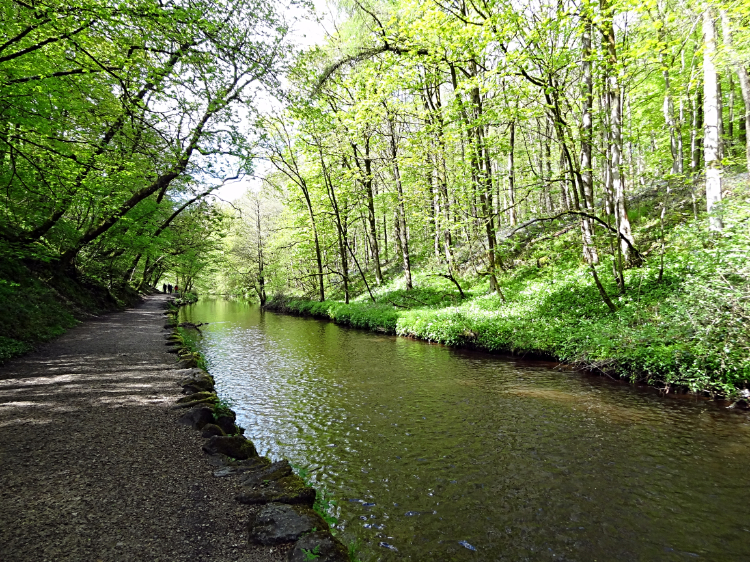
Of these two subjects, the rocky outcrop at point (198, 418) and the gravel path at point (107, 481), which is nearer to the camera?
the gravel path at point (107, 481)

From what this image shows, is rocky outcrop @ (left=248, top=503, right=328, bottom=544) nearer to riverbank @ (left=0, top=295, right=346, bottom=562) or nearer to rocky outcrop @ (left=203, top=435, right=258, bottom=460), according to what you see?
riverbank @ (left=0, top=295, right=346, bottom=562)

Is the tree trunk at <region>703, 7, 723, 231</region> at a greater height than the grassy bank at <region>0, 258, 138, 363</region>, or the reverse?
the tree trunk at <region>703, 7, 723, 231</region>

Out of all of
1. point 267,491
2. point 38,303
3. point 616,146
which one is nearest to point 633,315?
point 616,146

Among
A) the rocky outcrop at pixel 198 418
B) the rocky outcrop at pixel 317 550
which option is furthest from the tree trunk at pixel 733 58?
the rocky outcrop at pixel 198 418

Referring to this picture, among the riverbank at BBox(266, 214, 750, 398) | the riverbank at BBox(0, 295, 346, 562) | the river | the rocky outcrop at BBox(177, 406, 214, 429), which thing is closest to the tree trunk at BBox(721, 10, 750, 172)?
the riverbank at BBox(266, 214, 750, 398)

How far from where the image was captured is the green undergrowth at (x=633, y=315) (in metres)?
6.13

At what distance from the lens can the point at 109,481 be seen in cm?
338

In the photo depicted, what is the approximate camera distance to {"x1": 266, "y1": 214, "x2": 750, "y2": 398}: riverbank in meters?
6.12

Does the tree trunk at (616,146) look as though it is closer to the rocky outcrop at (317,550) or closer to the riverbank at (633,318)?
the riverbank at (633,318)

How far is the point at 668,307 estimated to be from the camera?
778cm

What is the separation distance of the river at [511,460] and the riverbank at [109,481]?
50.1 inches

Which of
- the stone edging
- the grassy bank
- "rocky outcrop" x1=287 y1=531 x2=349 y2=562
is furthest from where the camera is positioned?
the grassy bank

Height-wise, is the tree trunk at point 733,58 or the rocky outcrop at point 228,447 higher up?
the tree trunk at point 733,58

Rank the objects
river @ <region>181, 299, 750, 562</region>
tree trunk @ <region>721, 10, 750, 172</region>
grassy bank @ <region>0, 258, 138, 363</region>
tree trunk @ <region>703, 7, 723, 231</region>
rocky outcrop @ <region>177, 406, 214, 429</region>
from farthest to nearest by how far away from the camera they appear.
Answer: grassy bank @ <region>0, 258, 138, 363</region> < tree trunk @ <region>703, 7, 723, 231</region> < tree trunk @ <region>721, 10, 750, 172</region> < rocky outcrop @ <region>177, 406, 214, 429</region> < river @ <region>181, 299, 750, 562</region>
